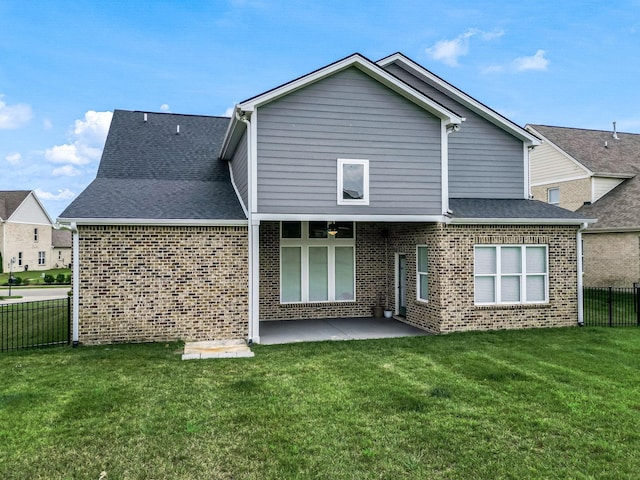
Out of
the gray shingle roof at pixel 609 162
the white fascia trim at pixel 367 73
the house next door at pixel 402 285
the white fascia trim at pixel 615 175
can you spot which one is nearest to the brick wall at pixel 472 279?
the house next door at pixel 402 285

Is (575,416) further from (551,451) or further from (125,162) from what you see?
(125,162)

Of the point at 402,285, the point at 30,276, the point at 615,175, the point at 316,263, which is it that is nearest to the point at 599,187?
the point at 615,175

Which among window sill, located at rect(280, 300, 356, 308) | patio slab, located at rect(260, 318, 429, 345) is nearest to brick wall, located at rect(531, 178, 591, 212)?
patio slab, located at rect(260, 318, 429, 345)

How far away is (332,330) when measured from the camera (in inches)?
467

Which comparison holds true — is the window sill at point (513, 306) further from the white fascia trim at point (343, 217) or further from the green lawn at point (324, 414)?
the white fascia trim at point (343, 217)

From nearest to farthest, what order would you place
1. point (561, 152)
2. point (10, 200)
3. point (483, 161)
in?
1. point (483, 161)
2. point (561, 152)
3. point (10, 200)

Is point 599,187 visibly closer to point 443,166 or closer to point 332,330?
point 443,166

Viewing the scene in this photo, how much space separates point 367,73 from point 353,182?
2.81 m

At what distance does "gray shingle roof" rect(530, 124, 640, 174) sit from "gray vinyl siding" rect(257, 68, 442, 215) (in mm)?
→ 15275

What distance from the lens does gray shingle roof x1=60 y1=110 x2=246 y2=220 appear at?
10.6 m

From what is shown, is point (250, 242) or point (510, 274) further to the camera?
point (510, 274)

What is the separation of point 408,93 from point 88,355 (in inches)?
375

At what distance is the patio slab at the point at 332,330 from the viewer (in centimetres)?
1088

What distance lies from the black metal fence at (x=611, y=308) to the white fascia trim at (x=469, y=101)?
5122 mm
